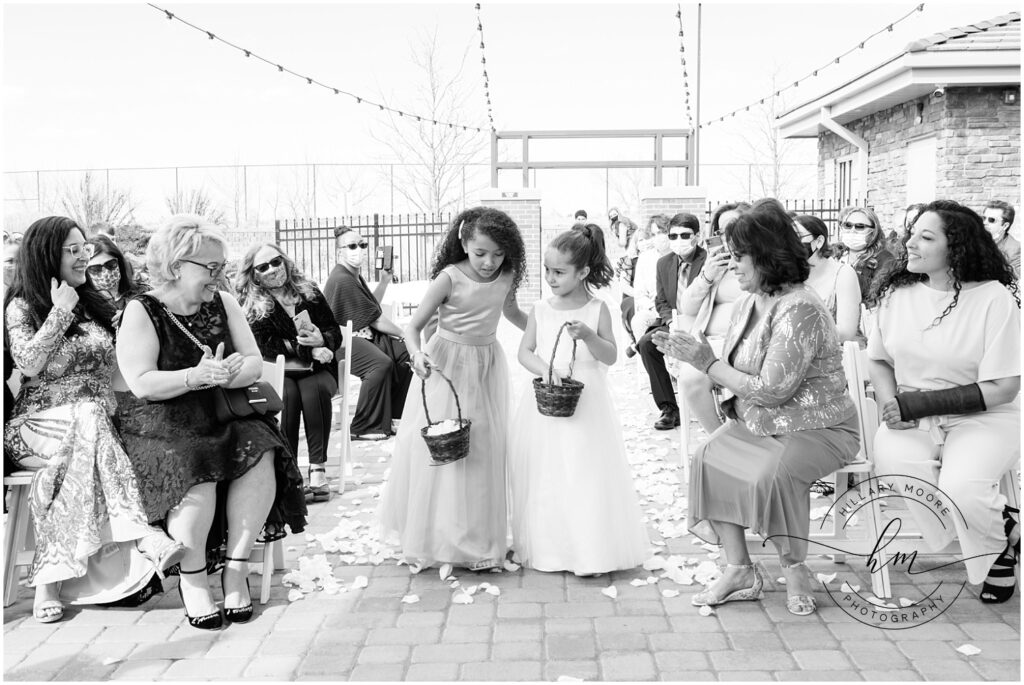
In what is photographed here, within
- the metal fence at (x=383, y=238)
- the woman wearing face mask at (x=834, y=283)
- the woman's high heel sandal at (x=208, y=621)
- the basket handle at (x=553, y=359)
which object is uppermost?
the metal fence at (x=383, y=238)

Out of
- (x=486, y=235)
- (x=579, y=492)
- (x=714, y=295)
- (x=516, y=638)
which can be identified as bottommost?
(x=516, y=638)

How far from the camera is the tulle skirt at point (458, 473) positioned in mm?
4609

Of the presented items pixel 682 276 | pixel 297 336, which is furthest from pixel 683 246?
pixel 297 336

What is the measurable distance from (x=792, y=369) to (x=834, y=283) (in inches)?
90.9

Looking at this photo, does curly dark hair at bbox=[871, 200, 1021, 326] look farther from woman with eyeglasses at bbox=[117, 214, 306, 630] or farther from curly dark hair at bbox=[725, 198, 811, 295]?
woman with eyeglasses at bbox=[117, 214, 306, 630]

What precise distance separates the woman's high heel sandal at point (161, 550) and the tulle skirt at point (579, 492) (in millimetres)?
1606

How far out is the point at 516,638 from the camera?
3.82m

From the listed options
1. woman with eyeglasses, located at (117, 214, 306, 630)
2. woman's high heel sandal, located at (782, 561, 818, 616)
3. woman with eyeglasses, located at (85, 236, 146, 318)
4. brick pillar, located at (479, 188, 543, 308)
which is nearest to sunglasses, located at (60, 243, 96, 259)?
woman with eyeglasses, located at (117, 214, 306, 630)

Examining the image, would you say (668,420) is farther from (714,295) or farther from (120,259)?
(120,259)

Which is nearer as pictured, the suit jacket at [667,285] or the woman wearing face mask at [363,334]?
the woman wearing face mask at [363,334]

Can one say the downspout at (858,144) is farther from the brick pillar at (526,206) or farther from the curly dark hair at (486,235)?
the curly dark hair at (486,235)

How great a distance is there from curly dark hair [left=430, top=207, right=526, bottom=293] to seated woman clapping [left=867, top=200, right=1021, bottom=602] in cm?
182

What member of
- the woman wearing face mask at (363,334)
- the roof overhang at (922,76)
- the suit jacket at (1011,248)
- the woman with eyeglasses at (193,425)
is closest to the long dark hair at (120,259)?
the woman with eyeglasses at (193,425)

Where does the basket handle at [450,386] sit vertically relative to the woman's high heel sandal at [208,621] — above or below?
above
